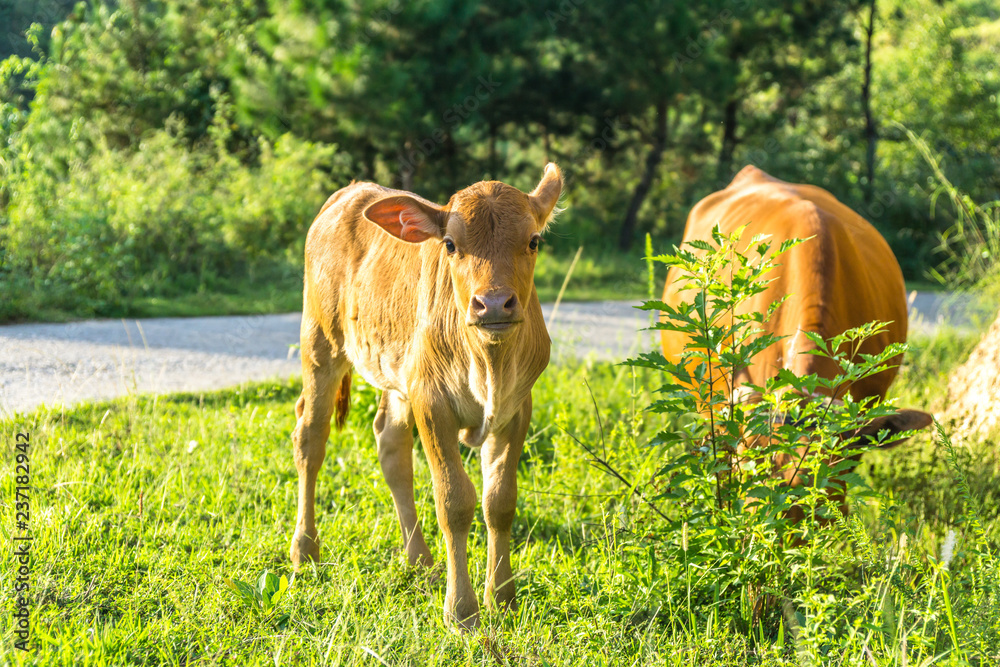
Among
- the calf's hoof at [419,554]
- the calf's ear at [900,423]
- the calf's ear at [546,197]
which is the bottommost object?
the calf's hoof at [419,554]

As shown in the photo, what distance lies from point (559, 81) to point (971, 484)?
10968 millimetres

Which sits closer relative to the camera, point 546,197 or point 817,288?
point 546,197

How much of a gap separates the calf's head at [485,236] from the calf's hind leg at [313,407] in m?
1.02

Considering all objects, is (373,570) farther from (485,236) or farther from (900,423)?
(900,423)

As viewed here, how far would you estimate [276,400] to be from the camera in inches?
234

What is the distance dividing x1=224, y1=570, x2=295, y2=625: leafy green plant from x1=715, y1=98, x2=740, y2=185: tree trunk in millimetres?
14305

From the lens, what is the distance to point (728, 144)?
638 inches

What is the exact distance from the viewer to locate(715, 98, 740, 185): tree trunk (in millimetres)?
15922

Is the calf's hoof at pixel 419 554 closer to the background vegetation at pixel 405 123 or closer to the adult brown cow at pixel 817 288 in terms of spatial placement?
the adult brown cow at pixel 817 288

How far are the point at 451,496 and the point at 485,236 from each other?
980mm

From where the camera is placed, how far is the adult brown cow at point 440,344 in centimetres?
287

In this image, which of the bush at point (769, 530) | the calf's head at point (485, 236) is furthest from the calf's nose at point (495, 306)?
the bush at point (769, 530)

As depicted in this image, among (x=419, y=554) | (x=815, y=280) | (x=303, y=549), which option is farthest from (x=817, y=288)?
(x=303, y=549)

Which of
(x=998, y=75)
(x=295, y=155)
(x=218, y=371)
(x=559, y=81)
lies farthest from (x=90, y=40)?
(x=998, y=75)
